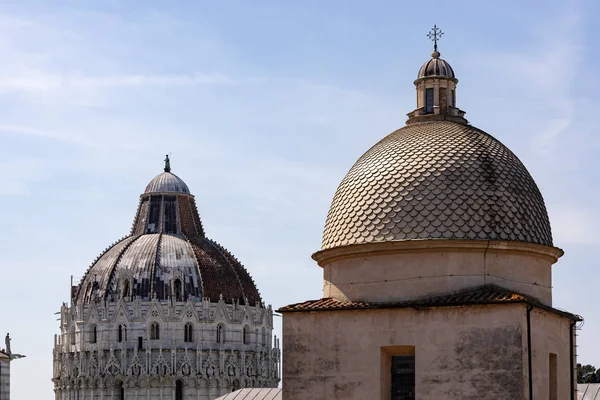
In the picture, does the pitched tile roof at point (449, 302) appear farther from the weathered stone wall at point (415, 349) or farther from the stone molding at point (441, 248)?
the stone molding at point (441, 248)

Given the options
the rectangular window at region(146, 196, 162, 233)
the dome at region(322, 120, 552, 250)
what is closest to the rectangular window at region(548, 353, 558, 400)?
the dome at region(322, 120, 552, 250)

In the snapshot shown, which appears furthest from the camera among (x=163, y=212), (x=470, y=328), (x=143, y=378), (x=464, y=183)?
(x=163, y=212)

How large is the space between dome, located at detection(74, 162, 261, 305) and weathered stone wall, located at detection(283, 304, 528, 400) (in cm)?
8386

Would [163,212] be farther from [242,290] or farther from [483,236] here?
[483,236]

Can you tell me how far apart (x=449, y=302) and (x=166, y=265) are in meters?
87.9

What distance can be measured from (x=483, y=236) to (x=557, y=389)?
161 inches

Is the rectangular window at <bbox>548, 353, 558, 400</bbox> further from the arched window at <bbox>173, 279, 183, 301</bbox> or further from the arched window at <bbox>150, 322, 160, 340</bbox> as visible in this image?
the arched window at <bbox>150, 322, 160, 340</bbox>

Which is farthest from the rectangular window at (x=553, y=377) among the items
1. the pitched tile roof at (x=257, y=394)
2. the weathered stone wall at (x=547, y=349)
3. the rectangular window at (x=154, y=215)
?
the rectangular window at (x=154, y=215)

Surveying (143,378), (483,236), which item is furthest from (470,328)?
(143,378)

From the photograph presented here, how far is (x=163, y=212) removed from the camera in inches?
4754

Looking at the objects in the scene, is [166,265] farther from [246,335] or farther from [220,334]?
[246,335]

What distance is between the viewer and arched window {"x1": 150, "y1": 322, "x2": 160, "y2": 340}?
113812mm

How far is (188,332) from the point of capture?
115 m

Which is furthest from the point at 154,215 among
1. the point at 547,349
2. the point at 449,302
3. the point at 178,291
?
the point at 449,302
